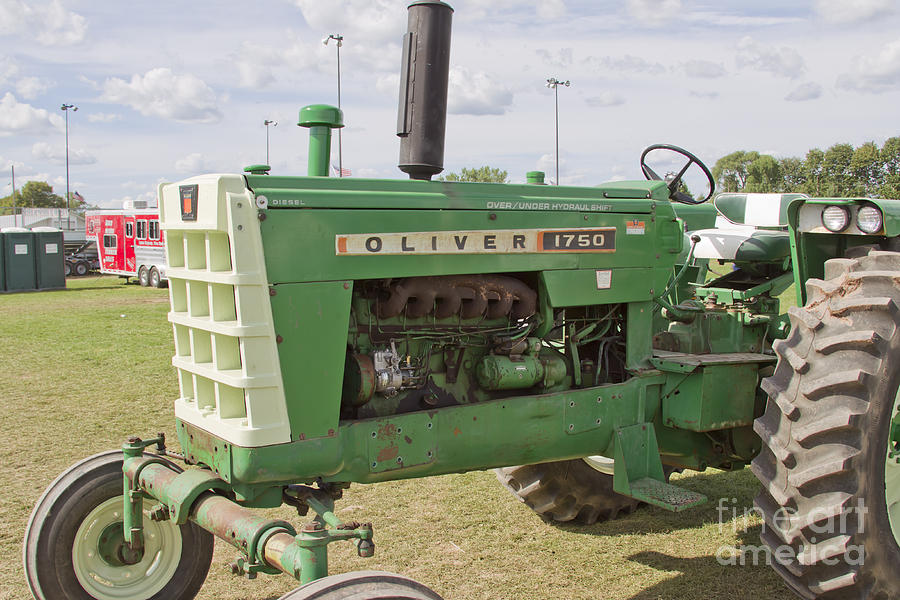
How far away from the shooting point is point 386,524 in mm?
4707

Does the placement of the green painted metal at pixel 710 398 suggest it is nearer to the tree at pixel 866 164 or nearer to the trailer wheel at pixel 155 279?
the trailer wheel at pixel 155 279

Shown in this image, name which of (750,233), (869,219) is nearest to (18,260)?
(750,233)

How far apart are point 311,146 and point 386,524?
2.30 metres

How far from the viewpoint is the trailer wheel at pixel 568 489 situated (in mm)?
4727

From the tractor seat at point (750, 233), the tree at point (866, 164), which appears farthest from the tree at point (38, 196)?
Result: the tractor seat at point (750, 233)

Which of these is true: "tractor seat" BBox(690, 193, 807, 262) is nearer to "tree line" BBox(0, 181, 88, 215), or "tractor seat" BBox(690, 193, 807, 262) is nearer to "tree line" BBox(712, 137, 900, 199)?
"tree line" BBox(712, 137, 900, 199)

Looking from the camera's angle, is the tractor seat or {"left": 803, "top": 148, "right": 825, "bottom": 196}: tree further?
{"left": 803, "top": 148, "right": 825, "bottom": 196}: tree

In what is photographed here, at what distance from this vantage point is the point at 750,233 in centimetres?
529

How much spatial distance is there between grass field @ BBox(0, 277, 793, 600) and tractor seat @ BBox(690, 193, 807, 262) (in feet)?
5.26

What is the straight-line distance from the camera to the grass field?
393 cm

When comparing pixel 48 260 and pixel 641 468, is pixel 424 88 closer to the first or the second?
pixel 641 468

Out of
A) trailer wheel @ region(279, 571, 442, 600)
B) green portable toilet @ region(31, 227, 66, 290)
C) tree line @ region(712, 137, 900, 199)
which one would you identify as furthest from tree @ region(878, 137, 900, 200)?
trailer wheel @ region(279, 571, 442, 600)

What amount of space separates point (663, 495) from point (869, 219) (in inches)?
63.2

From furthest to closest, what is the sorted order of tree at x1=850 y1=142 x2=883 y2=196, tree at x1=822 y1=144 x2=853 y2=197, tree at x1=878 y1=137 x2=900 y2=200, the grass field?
tree at x1=850 y1=142 x2=883 y2=196
tree at x1=822 y1=144 x2=853 y2=197
tree at x1=878 y1=137 x2=900 y2=200
the grass field
